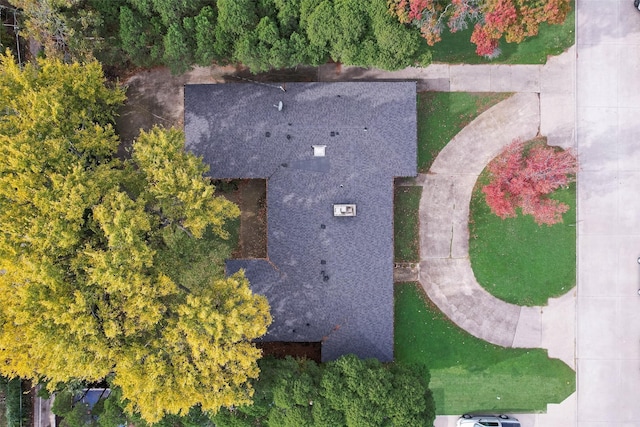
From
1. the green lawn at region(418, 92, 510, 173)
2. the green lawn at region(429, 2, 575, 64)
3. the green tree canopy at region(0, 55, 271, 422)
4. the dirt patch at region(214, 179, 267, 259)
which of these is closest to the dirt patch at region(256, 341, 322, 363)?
the green tree canopy at region(0, 55, 271, 422)

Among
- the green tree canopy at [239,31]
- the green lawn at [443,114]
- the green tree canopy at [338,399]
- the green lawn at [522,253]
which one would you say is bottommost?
the green tree canopy at [338,399]

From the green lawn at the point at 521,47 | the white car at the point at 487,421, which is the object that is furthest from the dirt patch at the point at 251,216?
the white car at the point at 487,421

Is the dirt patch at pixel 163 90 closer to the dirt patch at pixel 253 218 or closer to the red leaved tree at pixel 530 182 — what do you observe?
the dirt patch at pixel 253 218

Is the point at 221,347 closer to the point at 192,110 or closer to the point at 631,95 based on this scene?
the point at 192,110

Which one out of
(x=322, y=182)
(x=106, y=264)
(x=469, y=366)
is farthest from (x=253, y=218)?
(x=469, y=366)

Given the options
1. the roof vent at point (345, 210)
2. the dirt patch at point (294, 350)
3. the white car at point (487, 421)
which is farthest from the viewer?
the dirt patch at point (294, 350)

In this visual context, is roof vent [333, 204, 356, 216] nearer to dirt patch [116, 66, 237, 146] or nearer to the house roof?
the house roof
